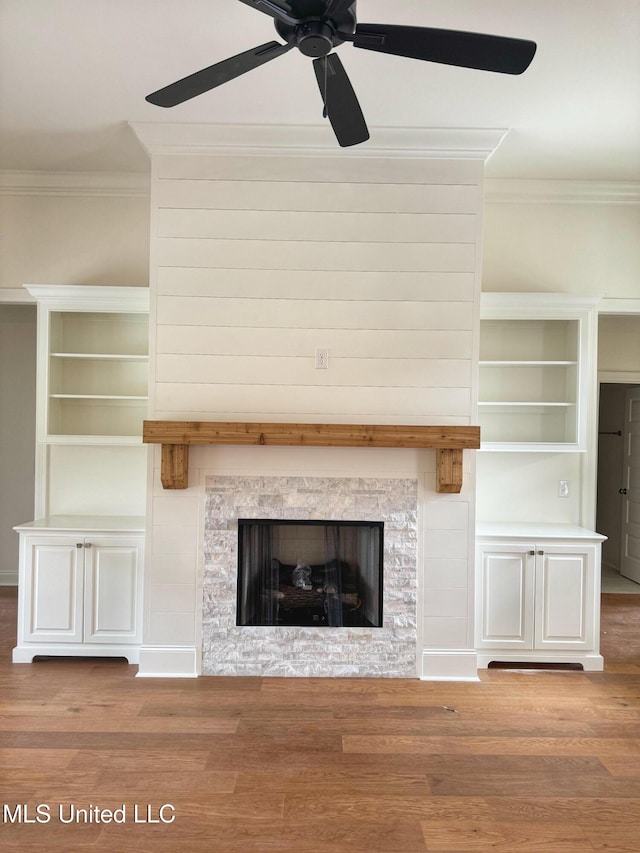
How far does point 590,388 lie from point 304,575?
2.34 metres

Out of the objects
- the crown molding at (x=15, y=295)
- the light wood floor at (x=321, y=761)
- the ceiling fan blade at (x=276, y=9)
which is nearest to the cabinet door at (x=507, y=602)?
the light wood floor at (x=321, y=761)

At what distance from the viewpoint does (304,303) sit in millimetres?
3393

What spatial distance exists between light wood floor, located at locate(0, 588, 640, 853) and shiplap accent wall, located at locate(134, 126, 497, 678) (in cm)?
41

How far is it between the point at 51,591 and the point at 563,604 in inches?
121

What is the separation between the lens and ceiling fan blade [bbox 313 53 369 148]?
196cm

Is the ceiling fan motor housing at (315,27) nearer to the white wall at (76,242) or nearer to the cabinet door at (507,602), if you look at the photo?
the white wall at (76,242)

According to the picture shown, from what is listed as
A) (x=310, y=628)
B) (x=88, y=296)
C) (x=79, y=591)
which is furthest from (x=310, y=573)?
(x=88, y=296)

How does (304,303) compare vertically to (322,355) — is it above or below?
above

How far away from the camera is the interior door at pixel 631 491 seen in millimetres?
5789

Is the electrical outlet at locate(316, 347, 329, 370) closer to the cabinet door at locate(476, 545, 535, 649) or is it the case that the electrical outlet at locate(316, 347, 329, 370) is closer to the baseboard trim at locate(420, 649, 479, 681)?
the cabinet door at locate(476, 545, 535, 649)

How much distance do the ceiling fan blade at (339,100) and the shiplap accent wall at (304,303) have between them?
1023mm

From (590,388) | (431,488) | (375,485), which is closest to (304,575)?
(375,485)

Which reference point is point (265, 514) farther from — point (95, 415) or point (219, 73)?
point (219, 73)

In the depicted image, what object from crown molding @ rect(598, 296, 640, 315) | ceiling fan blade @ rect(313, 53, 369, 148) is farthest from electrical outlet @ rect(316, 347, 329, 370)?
crown molding @ rect(598, 296, 640, 315)
